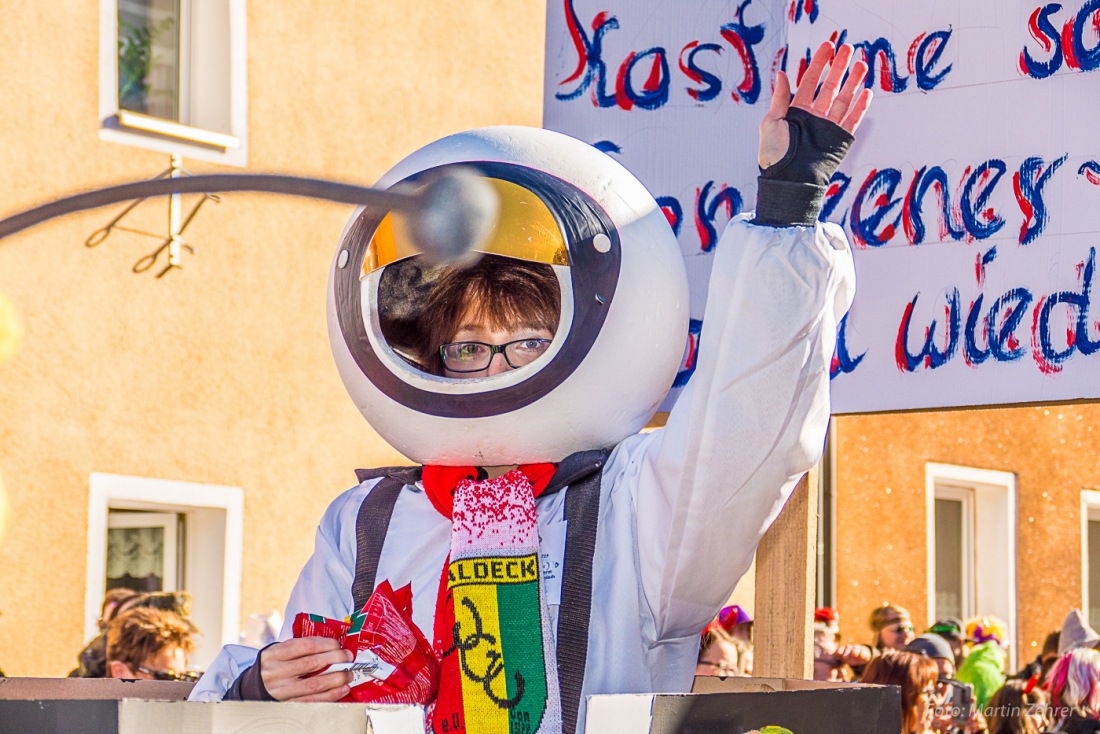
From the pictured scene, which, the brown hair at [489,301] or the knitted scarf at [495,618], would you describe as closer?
the knitted scarf at [495,618]

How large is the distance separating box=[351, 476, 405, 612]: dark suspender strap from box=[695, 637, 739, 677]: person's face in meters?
2.61

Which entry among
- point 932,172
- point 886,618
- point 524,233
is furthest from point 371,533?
point 886,618

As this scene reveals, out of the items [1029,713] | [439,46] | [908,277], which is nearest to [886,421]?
[439,46]

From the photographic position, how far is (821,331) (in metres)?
2.32

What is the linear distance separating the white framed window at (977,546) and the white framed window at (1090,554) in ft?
2.35

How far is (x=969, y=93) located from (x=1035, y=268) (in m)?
0.36

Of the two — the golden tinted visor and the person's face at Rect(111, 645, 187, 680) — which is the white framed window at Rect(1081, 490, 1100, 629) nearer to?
the person's face at Rect(111, 645, 187, 680)

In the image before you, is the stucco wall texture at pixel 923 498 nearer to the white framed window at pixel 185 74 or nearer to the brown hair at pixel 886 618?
the brown hair at pixel 886 618

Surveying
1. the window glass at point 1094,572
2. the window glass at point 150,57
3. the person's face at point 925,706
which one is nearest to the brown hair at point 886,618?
the person's face at point 925,706

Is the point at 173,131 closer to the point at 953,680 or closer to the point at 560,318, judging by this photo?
the point at 953,680

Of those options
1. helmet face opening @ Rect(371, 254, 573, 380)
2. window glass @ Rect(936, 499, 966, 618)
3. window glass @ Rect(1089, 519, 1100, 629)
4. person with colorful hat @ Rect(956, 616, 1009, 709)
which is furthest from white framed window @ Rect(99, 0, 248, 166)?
window glass @ Rect(1089, 519, 1100, 629)

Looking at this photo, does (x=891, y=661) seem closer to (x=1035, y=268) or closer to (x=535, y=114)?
(x=1035, y=268)

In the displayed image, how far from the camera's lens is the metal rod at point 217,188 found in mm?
1080

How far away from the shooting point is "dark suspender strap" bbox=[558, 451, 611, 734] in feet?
7.98
